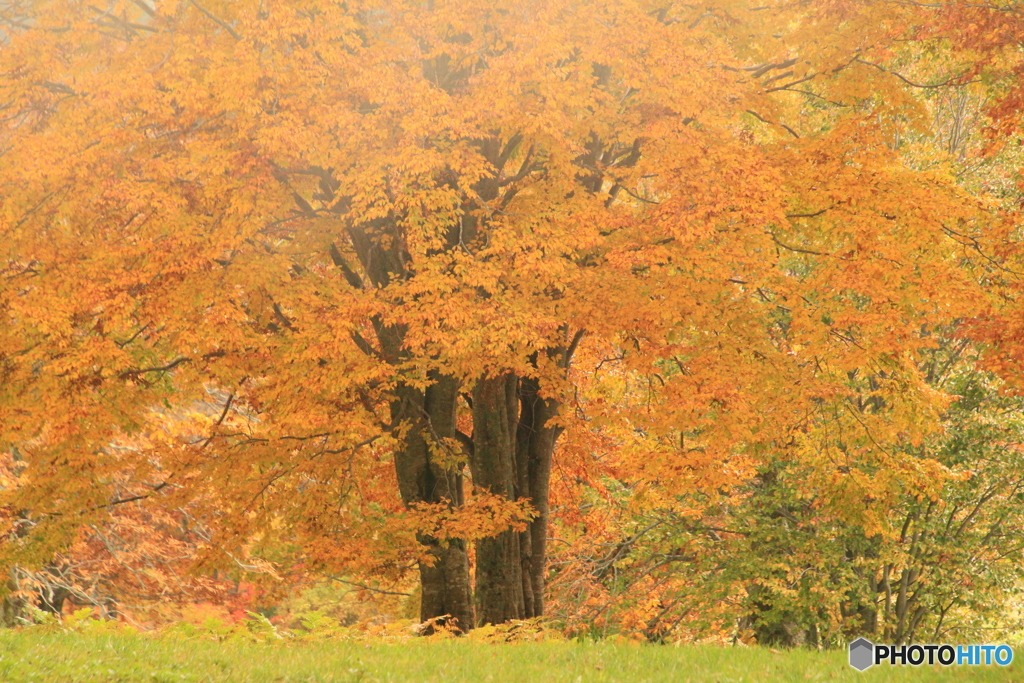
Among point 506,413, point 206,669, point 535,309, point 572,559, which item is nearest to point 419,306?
point 535,309

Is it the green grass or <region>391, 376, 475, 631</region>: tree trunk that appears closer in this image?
the green grass

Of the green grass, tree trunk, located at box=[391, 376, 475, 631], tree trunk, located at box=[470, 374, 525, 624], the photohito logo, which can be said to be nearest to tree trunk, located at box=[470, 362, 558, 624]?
tree trunk, located at box=[470, 374, 525, 624]

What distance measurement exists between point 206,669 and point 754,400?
9.82 m

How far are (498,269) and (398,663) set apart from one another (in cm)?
571

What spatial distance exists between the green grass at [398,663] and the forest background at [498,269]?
3.80m

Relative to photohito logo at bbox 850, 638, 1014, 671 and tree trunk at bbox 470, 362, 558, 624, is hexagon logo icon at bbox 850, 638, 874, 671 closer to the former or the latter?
photohito logo at bbox 850, 638, 1014, 671

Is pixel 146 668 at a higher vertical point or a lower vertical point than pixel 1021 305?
lower

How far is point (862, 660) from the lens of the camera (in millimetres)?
9172

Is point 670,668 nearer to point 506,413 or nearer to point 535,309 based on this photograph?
point 535,309

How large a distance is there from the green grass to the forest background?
3803mm

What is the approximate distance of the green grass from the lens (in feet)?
24.7

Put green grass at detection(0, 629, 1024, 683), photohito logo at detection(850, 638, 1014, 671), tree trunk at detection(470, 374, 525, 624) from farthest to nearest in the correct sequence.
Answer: tree trunk at detection(470, 374, 525, 624) → photohito logo at detection(850, 638, 1014, 671) → green grass at detection(0, 629, 1024, 683)

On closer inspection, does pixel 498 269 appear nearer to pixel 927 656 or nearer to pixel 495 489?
pixel 495 489

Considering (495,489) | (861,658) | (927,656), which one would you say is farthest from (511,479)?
(861,658)
